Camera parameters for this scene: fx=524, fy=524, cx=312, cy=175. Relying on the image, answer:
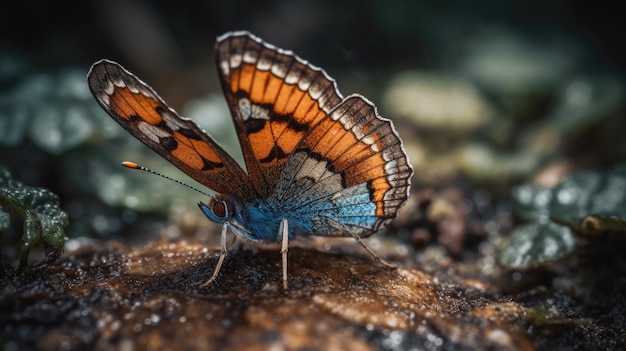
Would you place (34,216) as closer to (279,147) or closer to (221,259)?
(221,259)

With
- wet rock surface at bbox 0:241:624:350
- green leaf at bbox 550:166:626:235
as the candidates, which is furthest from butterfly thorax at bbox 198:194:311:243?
green leaf at bbox 550:166:626:235

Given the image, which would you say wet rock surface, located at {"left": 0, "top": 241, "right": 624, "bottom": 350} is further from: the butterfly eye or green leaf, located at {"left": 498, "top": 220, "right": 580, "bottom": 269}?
green leaf, located at {"left": 498, "top": 220, "right": 580, "bottom": 269}

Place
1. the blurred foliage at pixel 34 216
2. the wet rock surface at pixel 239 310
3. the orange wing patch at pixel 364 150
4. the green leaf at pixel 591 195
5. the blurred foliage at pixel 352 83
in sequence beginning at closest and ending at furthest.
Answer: the wet rock surface at pixel 239 310, the blurred foliage at pixel 34 216, the orange wing patch at pixel 364 150, the green leaf at pixel 591 195, the blurred foliage at pixel 352 83

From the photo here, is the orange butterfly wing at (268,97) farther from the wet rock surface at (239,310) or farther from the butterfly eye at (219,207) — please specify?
the wet rock surface at (239,310)

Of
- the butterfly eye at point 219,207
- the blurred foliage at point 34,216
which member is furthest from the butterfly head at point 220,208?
the blurred foliage at point 34,216

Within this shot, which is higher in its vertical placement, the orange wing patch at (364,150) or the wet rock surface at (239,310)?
the orange wing patch at (364,150)

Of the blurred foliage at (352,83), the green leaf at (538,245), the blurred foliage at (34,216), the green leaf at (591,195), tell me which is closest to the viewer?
the blurred foliage at (34,216)

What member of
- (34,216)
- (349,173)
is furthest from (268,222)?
(34,216)
